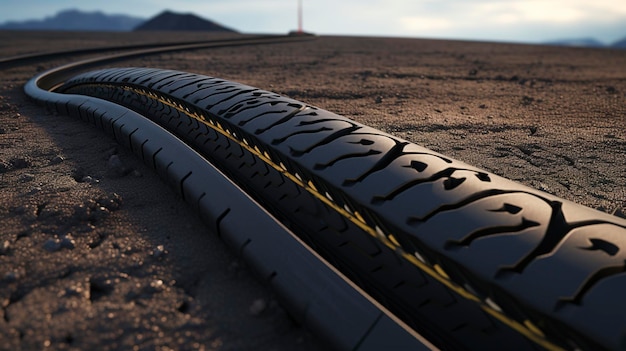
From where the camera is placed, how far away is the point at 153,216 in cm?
154

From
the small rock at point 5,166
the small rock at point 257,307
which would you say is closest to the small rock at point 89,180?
the small rock at point 5,166

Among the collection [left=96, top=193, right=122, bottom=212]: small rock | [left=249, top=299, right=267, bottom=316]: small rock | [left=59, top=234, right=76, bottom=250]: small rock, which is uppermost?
[left=96, top=193, right=122, bottom=212]: small rock

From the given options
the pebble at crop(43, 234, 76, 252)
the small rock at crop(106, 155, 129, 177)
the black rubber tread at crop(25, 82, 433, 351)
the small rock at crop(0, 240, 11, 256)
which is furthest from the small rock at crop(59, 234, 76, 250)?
the small rock at crop(106, 155, 129, 177)

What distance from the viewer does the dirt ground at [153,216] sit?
988 mm

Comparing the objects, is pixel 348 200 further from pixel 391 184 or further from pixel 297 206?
pixel 297 206

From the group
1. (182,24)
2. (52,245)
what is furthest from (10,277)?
(182,24)

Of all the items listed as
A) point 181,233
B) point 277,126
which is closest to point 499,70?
point 277,126

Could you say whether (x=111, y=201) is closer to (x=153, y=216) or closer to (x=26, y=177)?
(x=153, y=216)

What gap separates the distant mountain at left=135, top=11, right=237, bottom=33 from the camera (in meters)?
51.1

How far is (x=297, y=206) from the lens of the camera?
153 centimetres

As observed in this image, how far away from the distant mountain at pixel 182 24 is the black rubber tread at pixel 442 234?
171 feet

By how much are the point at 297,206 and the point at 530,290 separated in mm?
891

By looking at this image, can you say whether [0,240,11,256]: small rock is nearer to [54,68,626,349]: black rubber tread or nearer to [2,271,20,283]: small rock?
[2,271,20,283]: small rock

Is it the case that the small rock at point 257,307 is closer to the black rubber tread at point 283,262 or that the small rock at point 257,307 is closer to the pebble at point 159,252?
the black rubber tread at point 283,262
